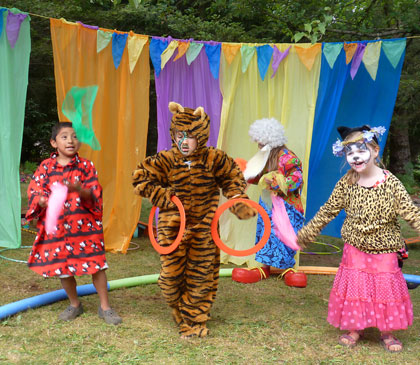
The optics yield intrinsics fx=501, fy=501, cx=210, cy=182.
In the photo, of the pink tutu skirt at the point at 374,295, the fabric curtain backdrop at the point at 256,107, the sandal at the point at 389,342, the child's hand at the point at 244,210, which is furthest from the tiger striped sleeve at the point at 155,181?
the fabric curtain backdrop at the point at 256,107

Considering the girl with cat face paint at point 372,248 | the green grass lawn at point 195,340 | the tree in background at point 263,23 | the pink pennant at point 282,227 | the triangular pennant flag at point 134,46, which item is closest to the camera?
the green grass lawn at point 195,340

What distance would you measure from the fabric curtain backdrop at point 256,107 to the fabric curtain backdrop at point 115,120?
104 centimetres

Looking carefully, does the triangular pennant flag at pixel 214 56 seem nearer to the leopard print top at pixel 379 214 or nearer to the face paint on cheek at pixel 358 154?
the face paint on cheek at pixel 358 154

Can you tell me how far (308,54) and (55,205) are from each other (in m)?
3.08

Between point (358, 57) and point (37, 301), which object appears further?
point (358, 57)

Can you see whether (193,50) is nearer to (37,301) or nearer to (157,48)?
(157,48)

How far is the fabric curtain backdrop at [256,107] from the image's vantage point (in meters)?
5.26

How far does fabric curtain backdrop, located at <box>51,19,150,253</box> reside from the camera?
5.66 meters

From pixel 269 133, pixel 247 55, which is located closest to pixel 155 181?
pixel 269 133

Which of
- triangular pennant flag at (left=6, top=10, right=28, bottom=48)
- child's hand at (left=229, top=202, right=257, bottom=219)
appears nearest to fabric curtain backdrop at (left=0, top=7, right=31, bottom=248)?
triangular pennant flag at (left=6, top=10, right=28, bottom=48)

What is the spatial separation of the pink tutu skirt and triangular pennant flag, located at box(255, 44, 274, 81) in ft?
8.32

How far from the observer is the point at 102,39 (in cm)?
556

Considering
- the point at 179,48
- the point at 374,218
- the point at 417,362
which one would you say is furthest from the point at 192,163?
the point at 179,48

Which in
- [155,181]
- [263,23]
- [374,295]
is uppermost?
[263,23]
